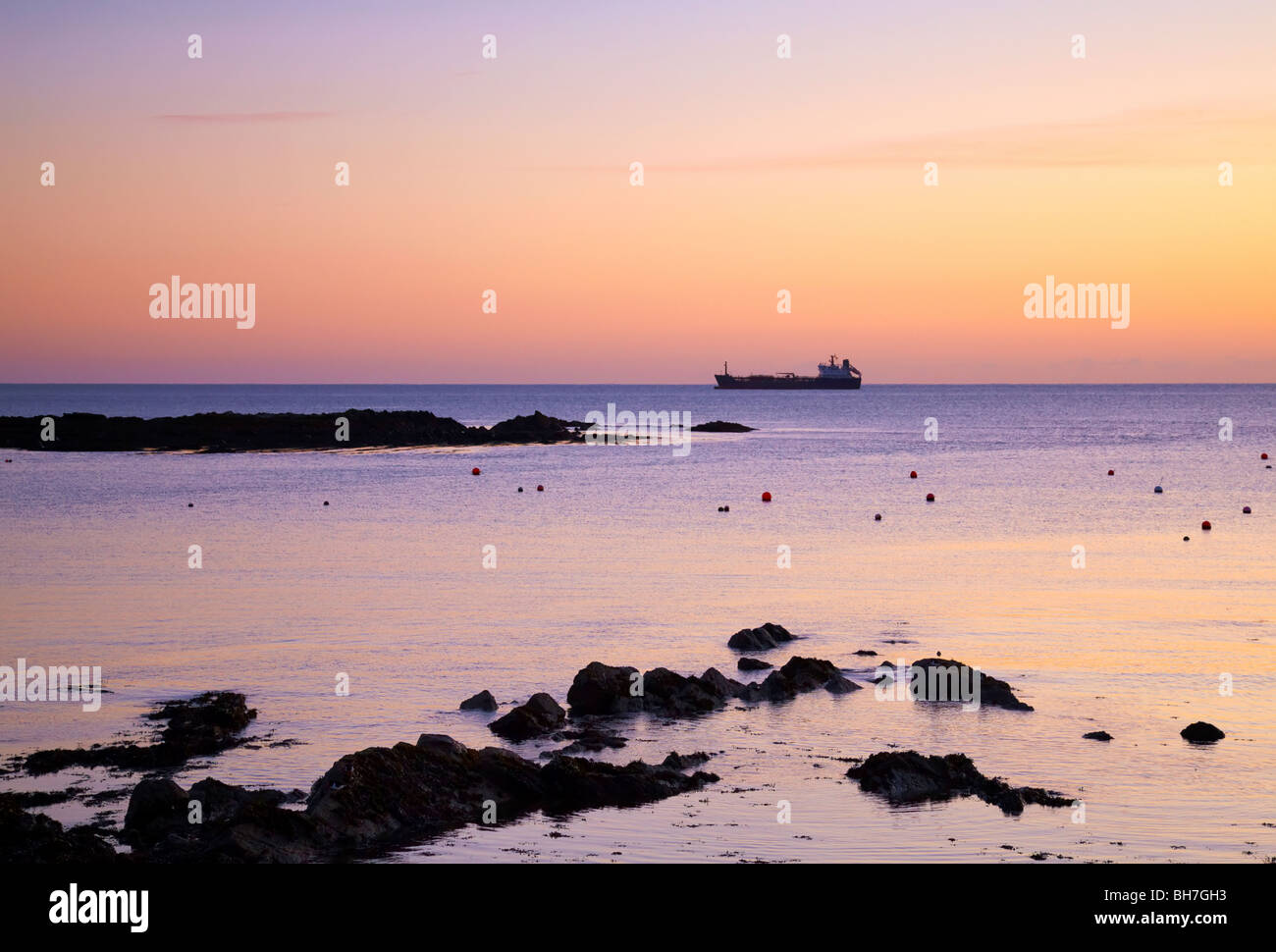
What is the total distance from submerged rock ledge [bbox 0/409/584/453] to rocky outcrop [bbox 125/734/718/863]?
262ft

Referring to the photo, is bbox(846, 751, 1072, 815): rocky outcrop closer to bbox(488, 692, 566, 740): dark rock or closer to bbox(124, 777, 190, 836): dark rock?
bbox(488, 692, 566, 740): dark rock

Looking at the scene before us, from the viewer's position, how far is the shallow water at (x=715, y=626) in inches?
563

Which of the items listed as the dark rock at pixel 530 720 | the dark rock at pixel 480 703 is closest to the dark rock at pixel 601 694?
the dark rock at pixel 530 720

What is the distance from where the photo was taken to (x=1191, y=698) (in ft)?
64.8

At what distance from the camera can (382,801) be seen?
45.8 feet

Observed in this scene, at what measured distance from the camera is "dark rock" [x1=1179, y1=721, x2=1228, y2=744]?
56.7 feet

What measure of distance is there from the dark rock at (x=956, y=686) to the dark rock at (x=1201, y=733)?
2.44m

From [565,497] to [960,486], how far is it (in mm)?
21335

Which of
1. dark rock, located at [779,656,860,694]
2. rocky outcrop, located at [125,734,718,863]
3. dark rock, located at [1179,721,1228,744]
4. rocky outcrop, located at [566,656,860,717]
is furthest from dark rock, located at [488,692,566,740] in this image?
dark rock, located at [1179,721,1228,744]

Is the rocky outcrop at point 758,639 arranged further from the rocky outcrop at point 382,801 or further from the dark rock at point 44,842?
the dark rock at point 44,842

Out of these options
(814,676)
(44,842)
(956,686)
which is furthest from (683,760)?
(44,842)

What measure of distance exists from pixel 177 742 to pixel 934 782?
1016 cm

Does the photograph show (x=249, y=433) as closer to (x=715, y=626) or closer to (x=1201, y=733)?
(x=715, y=626)
